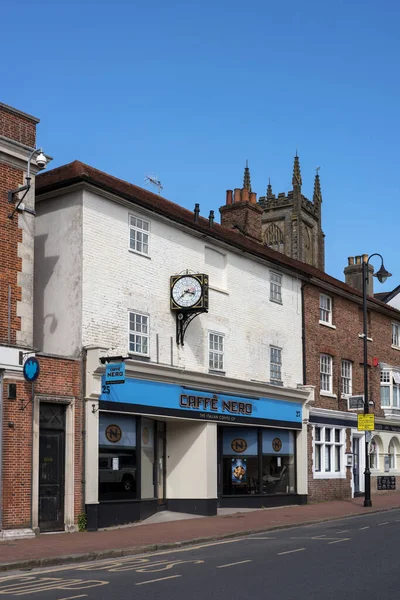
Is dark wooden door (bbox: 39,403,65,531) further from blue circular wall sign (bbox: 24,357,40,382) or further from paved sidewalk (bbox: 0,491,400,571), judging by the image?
blue circular wall sign (bbox: 24,357,40,382)

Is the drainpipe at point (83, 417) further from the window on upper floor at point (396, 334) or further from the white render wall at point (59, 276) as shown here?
the window on upper floor at point (396, 334)

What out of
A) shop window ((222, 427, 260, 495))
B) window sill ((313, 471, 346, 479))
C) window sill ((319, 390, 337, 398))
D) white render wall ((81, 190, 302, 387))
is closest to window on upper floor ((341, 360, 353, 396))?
window sill ((319, 390, 337, 398))

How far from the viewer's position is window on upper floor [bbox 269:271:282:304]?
29.6m

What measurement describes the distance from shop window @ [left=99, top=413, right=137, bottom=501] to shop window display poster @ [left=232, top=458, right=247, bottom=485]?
235 inches

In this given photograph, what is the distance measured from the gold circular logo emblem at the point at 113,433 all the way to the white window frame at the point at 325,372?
41.4 feet

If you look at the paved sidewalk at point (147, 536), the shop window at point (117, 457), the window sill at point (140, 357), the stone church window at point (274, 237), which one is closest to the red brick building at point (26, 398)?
the paved sidewalk at point (147, 536)

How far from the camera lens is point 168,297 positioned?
2395 centimetres

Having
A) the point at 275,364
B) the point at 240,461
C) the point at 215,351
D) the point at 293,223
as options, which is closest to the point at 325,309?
the point at 275,364

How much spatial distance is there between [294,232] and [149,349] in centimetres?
8895

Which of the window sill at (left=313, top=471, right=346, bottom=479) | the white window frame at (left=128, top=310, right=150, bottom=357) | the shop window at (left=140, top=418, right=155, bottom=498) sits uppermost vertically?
the white window frame at (left=128, top=310, right=150, bottom=357)

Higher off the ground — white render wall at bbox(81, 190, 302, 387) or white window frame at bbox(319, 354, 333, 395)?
white render wall at bbox(81, 190, 302, 387)

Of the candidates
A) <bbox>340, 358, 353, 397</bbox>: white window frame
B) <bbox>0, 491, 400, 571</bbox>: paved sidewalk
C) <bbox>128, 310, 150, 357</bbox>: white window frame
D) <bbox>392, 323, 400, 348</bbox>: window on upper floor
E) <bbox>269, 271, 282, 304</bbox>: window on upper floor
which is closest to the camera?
<bbox>0, 491, 400, 571</bbox>: paved sidewalk

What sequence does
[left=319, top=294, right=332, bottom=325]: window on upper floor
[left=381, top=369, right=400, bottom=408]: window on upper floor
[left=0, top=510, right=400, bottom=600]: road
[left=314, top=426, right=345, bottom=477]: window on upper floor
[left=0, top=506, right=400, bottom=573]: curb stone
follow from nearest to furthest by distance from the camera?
[left=0, top=510, right=400, bottom=600]: road < [left=0, top=506, right=400, bottom=573]: curb stone < [left=314, top=426, right=345, bottom=477]: window on upper floor < [left=319, top=294, right=332, bottom=325]: window on upper floor < [left=381, top=369, right=400, bottom=408]: window on upper floor

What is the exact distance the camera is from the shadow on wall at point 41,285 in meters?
21.4
